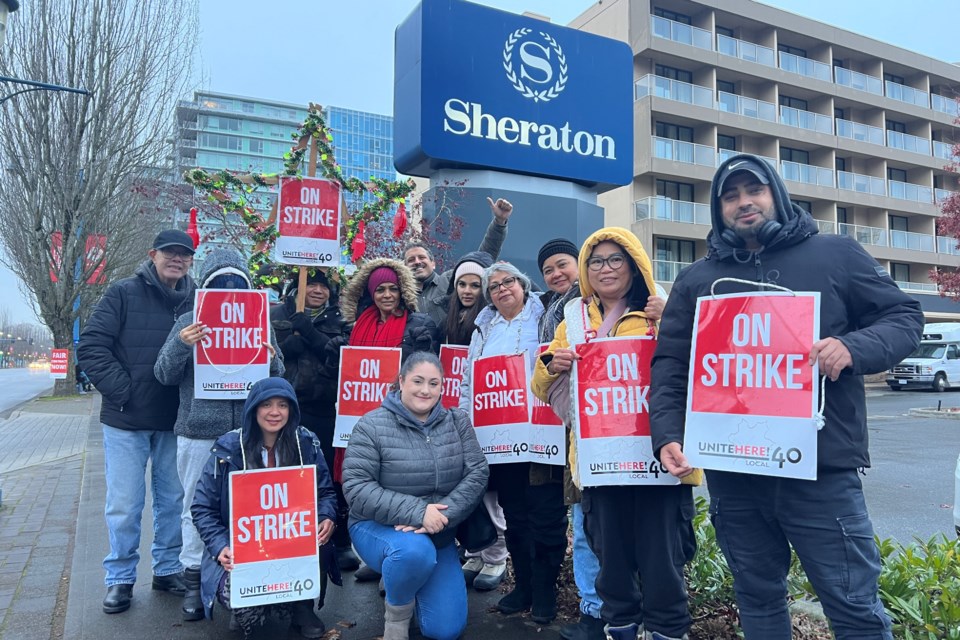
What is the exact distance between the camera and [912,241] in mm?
34906

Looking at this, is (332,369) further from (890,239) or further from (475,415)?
(890,239)

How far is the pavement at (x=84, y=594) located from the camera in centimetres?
370

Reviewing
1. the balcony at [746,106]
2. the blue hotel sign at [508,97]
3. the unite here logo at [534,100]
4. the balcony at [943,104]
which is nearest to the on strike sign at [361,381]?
the blue hotel sign at [508,97]

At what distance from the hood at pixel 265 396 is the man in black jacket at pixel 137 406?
34.4 inches

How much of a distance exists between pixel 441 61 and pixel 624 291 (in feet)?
23.5

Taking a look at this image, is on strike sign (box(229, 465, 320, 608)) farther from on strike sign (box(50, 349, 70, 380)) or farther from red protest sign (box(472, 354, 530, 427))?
on strike sign (box(50, 349, 70, 380))

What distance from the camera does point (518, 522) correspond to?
3.84 meters

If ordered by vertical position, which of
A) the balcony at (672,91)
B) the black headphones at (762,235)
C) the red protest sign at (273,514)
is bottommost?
the red protest sign at (273,514)

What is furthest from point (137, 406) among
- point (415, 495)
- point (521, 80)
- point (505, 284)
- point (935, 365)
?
point (935, 365)

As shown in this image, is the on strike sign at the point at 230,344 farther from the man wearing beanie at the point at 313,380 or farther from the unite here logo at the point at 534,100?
the unite here logo at the point at 534,100

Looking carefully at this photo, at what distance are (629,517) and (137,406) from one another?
307 cm

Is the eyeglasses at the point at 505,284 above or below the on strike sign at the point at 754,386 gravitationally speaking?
above

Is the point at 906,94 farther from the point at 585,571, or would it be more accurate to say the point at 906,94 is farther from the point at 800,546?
the point at 800,546

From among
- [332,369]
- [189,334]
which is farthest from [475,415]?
[189,334]
